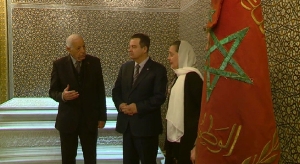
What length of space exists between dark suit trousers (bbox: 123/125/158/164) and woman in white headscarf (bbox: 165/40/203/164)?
1.02ft

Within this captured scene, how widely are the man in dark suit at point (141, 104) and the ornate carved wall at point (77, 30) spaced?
84.2 inches

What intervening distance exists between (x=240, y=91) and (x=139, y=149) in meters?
1.74

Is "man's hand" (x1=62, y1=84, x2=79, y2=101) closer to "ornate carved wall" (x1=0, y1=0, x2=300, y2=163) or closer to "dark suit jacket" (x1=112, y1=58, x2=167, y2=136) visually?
"dark suit jacket" (x1=112, y1=58, x2=167, y2=136)

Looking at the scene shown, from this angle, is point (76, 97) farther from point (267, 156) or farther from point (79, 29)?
point (79, 29)

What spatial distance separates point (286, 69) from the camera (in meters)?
1.79

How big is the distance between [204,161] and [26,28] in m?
4.28

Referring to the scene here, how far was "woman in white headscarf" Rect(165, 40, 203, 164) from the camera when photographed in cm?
244

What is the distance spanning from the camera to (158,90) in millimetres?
2965

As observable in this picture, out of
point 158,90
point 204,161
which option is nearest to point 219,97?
point 204,161

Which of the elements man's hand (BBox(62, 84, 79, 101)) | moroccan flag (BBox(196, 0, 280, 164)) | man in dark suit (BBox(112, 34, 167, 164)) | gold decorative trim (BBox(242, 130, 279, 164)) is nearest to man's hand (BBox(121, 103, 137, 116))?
man in dark suit (BBox(112, 34, 167, 164))

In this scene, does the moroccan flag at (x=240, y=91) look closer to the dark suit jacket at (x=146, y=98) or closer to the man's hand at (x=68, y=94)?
the dark suit jacket at (x=146, y=98)

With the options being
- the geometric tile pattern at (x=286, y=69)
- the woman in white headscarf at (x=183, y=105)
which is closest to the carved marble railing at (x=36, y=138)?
the woman in white headscarf at (x=183, y=105)

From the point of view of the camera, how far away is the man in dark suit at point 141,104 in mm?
2957

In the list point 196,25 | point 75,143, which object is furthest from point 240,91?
point 196,25
